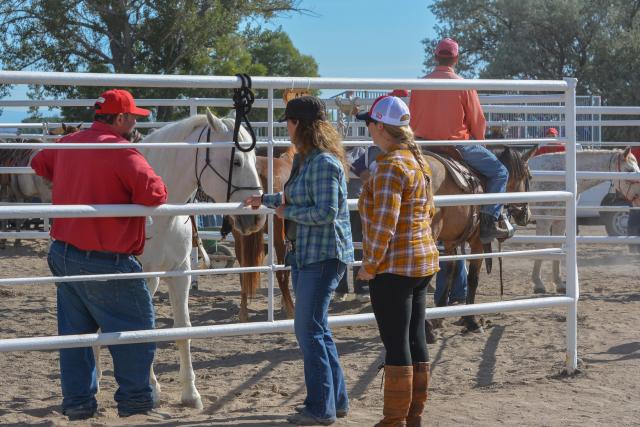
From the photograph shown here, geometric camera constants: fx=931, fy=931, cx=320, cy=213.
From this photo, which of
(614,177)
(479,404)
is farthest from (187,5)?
(479,404)

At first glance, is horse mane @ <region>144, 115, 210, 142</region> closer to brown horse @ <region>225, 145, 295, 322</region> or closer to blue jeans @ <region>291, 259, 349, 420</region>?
blue jeans @ <region>291, 259, 349, 420</region>

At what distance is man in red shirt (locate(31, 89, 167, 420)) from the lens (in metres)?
4.44

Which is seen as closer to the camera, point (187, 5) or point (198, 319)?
point (198, 319)

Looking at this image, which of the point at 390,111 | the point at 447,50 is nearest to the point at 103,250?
the point at 390,111

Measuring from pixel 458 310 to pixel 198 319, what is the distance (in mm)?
3555

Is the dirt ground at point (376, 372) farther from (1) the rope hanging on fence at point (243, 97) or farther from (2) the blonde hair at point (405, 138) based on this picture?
(1) the rope hanging on fence at point (243, 97)

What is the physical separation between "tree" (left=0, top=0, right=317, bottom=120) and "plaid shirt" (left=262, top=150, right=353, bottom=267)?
1946 cm

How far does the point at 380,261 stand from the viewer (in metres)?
4.19

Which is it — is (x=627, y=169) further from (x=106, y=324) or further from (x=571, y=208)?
(x=106, y=324)

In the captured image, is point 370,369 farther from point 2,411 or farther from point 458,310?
point 2,411

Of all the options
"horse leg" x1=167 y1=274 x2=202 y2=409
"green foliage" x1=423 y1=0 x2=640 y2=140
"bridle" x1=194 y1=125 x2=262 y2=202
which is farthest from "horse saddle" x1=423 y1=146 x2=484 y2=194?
"green foliage" x1=423 y1=0 x2=640 y2=140

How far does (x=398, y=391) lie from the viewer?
433 centimetres

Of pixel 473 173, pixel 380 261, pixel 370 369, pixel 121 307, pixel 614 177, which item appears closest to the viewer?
pixel 380 261

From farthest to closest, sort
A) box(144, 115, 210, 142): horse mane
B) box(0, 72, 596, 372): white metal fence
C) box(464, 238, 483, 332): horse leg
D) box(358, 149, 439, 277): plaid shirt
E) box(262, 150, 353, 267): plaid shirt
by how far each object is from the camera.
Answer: box(464, 238, 483, 332): horse leg < box(144, 115, 210, 142): horse mane < box(262, 150, 353, 267): plaid shirt < box(0, 72, 596, 372): white metal fence < box(358, 149, 439, 277): plaid shirt
